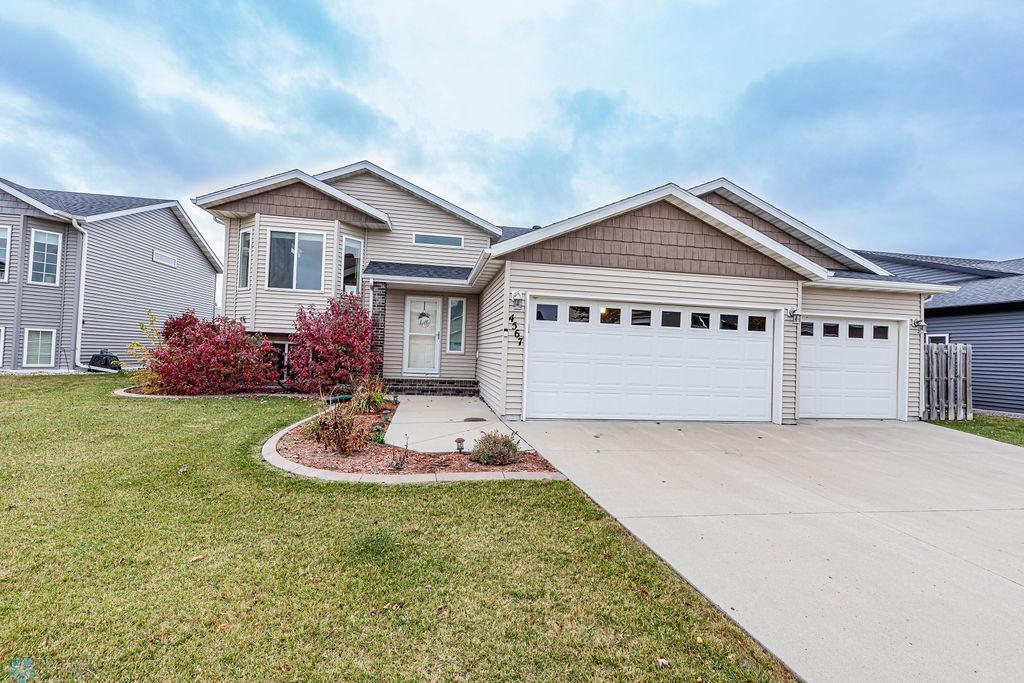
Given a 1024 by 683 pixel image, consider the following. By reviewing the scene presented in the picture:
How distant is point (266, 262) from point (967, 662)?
13.2m

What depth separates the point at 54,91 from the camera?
18000mm

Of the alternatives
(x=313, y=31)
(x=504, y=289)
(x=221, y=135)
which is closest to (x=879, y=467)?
(x=504, y=289)

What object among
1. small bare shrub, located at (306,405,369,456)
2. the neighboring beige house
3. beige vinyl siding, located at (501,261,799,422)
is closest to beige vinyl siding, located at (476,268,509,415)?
the neighboring beige house

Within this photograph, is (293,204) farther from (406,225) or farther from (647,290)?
(647,290)

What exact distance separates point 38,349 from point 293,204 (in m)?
9.61

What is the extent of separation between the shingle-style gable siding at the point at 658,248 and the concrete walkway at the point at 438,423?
3.04 m

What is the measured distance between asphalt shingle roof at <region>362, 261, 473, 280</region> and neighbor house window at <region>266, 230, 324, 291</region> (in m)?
1.24

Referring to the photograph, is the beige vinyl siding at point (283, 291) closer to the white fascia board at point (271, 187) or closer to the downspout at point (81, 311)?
the white fascia board at point (271, 187)

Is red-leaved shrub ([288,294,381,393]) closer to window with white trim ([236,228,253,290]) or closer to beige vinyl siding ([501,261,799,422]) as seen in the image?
window with white trim ([236,228,253,290])

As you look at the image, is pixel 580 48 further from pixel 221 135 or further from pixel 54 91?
pixel 54 91

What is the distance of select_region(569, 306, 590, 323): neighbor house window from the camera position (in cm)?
867

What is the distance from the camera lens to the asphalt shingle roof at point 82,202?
46.2 ft

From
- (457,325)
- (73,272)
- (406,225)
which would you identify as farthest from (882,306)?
(73,272)

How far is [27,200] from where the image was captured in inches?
521
